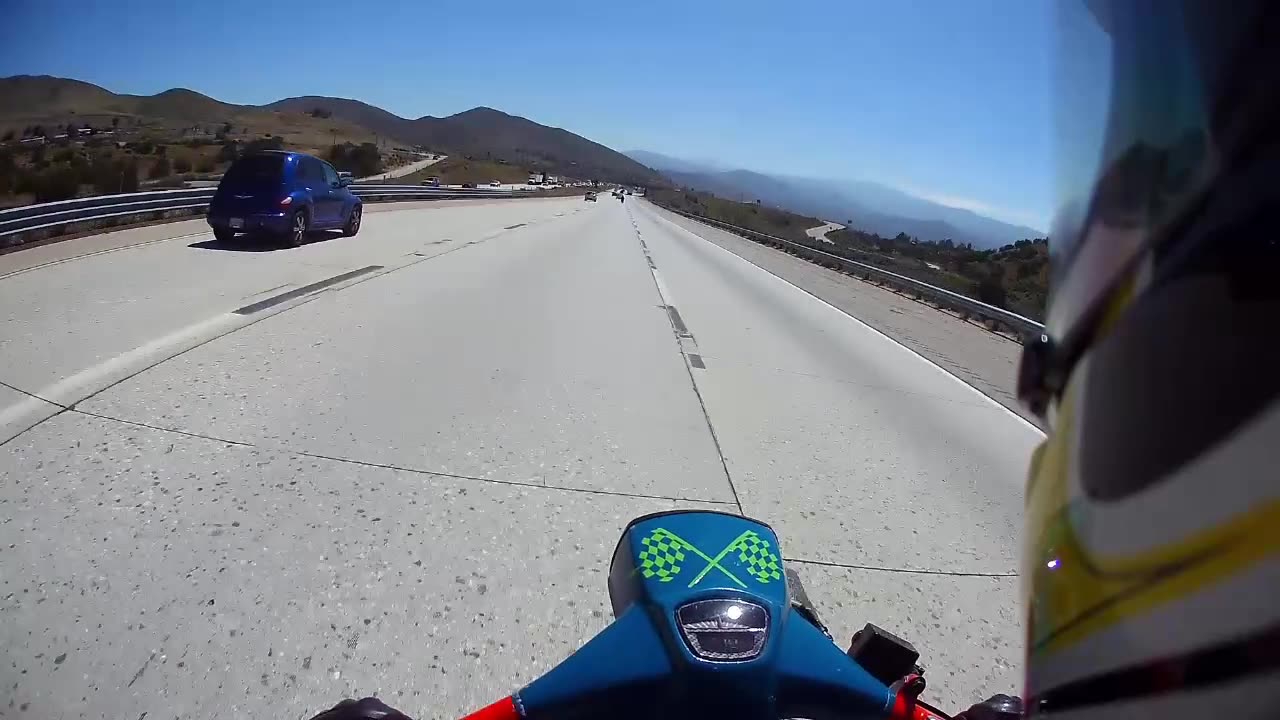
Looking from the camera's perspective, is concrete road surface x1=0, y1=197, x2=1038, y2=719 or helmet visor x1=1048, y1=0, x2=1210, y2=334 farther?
concrete road surface x1=0, y1=197, x2=1038, y2=719

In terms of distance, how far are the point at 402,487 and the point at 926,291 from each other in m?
17.4

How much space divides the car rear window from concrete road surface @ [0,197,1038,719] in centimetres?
571

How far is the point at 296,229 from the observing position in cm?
1711

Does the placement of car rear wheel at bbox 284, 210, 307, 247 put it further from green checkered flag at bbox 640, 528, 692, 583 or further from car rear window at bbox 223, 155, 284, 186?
green checkered flag at bbox 640, 528, 692, 583

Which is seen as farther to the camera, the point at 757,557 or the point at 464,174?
the point at 464,174

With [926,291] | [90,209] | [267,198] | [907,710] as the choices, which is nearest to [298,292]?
[267,198]

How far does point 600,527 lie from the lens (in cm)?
475

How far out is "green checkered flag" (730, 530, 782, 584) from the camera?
6.44 feet

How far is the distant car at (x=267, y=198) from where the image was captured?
53.6 feet

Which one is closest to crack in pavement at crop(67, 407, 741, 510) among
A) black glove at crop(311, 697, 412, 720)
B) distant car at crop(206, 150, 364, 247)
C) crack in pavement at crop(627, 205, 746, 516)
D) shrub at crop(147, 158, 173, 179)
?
crack in pavement at crop(627, 205, 746, 516)

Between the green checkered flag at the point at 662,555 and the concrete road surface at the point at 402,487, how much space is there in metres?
1.43

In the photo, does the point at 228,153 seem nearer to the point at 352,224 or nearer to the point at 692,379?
the point at 352,224

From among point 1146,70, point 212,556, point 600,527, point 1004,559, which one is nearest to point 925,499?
point 1004,559

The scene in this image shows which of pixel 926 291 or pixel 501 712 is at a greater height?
pixel 501 712
